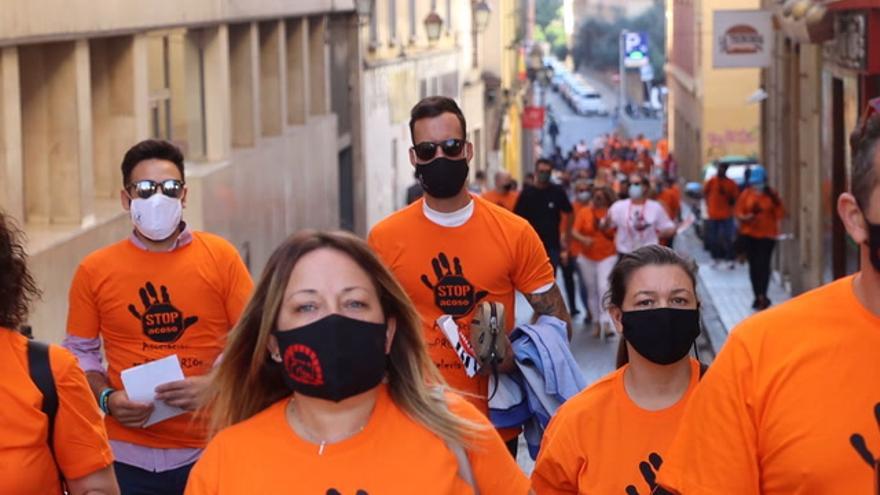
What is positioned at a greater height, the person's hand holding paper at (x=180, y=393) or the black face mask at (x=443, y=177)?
the black face mask at (x=443, y=177)

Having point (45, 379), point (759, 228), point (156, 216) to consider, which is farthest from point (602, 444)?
point (759, 228)

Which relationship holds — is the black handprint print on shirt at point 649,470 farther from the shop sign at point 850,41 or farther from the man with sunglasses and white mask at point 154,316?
the shop sign at point 850,41

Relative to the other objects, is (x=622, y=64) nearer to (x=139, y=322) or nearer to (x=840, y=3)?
(x=840, y=3)

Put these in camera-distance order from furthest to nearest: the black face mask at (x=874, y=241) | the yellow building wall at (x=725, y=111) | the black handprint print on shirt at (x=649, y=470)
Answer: the yellow building wall at (x=725, y=111)
the black handprint print on shirt at (x=649, y=470)
the black face mask at (x=874, y=241)

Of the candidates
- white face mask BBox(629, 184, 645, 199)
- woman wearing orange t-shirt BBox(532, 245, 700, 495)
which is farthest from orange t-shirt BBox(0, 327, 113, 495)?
white face mask BBox(629, 184, 645, 199)

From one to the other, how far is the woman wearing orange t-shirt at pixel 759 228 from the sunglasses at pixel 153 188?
14.8 metres

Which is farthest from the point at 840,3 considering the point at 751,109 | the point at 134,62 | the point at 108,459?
the point at 751,109

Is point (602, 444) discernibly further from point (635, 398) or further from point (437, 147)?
point (437, 147)

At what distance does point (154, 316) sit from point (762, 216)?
49.4 feet

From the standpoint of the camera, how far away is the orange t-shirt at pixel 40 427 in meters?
5.03

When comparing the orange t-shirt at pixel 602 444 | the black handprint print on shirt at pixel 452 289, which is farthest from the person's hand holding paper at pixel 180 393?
the orange t-shirt at pixel 602 444

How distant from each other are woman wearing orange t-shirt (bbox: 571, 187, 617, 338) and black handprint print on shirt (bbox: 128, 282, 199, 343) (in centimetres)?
1179

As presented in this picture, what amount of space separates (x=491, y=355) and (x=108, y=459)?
77.6 inches

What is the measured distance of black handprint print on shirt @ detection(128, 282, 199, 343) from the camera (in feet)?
24.3
